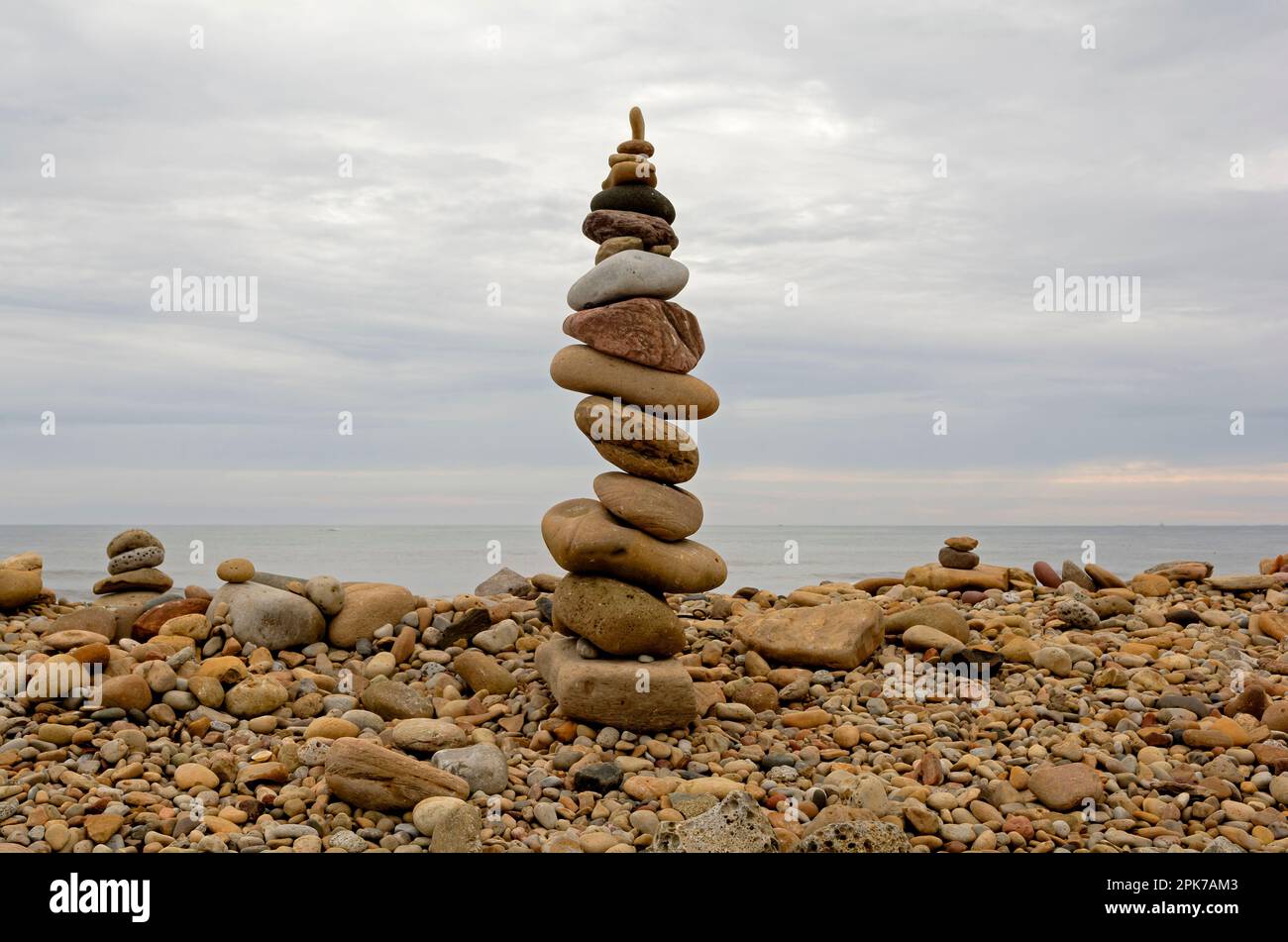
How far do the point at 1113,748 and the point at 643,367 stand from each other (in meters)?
5.28

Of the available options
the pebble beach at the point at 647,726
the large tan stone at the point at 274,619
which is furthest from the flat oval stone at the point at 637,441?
the large tan stone at the point at 274,619

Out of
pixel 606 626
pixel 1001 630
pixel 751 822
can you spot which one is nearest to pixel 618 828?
pixel 751 822

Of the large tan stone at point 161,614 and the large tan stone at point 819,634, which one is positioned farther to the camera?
the large tan stone at point 161,614

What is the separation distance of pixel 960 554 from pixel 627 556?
6.46 m

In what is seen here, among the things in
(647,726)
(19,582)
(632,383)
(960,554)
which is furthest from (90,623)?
(960,554)

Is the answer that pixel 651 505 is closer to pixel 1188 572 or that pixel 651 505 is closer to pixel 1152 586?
pixel 1152 586

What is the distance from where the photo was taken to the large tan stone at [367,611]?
36.9ft

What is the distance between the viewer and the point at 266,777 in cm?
820

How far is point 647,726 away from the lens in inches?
365

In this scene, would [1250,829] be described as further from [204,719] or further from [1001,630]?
[204,719]

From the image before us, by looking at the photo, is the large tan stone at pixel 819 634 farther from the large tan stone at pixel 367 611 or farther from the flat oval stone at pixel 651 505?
the large tan stone at pixel 367 611

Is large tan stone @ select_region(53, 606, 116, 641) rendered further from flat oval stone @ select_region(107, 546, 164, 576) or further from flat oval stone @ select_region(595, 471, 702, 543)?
flat oval stone @ select_region(595, 471, 702, 543)

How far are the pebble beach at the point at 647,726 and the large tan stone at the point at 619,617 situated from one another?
11 centimetres

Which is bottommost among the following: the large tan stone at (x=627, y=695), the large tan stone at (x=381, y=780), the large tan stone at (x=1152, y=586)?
the large tan stone at (x=381, y=780)
